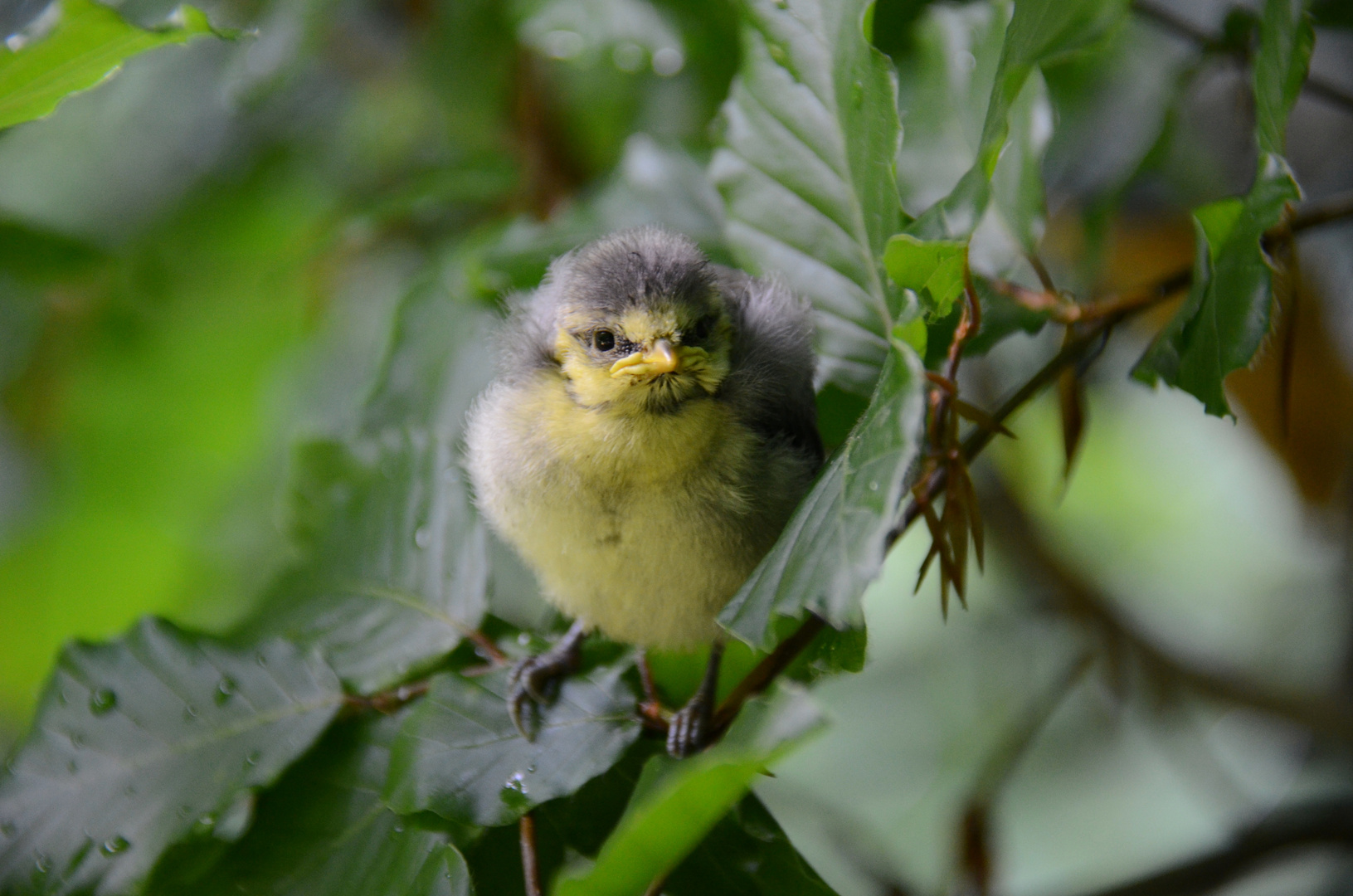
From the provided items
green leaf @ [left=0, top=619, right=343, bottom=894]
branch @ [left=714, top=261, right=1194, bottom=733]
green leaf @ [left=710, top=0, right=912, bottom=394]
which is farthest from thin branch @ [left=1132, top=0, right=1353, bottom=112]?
green leaf @ [left=0, top=619, right=343, bottom=894]

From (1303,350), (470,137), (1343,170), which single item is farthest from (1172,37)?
(470,137)

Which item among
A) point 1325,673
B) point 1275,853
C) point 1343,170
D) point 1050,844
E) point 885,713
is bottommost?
point 1050,844

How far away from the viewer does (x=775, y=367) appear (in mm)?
1083

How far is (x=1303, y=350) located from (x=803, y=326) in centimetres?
122

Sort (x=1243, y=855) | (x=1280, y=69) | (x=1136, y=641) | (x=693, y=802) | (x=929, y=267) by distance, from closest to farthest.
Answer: (x=693, y=802) < (x=929, y=267) < (x=1280, y=69) < (x=1243, y=855) < (x=1136, y=641)

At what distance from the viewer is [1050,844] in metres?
2.92

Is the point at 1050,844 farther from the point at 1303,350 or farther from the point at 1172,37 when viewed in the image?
the point at 1172,37

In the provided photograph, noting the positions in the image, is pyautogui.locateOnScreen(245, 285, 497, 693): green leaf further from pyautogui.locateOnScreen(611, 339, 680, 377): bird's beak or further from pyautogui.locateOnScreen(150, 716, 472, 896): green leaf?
pyautogui.locateOnScreen(611, 339, 680, 377): bird's beak

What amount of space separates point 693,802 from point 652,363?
1.75ft

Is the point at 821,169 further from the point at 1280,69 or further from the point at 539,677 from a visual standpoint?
the point at 539,677

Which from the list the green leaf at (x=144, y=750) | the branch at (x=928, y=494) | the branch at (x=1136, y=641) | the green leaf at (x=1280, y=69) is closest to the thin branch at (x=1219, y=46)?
the green leaf at (x=1280, y=69)

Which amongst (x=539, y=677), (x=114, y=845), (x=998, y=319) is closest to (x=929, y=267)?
(x=998, y=319)

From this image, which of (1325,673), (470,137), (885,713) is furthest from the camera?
(885,713)

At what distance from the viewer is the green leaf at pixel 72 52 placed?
748 millimetres
